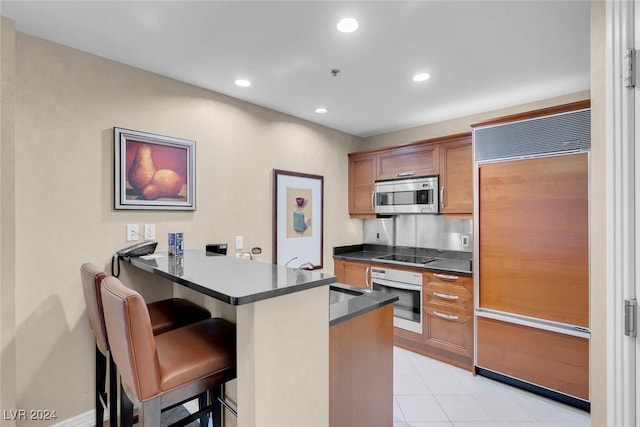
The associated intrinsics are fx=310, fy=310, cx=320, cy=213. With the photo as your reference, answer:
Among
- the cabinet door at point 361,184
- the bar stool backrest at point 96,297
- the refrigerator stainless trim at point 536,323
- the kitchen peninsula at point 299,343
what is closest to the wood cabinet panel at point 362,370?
the kitchen peninsula at point 299,343

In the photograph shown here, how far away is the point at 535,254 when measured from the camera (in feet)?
7.74

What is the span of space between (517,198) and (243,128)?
8.01ft

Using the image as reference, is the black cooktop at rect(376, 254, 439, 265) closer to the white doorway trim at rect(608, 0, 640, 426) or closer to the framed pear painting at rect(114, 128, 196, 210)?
the framed pear painting at rect(114, 128, 196, 210)

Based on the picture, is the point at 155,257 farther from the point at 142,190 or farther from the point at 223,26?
the point at 223,26

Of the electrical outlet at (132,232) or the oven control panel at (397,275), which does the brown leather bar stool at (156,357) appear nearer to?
the electrical outlet at (132,232)

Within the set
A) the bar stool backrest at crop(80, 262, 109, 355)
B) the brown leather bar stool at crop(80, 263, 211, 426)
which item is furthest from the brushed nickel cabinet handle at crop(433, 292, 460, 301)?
the bar stool backrest at crop(80, 262, 109, 355)

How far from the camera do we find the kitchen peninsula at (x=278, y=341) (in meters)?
1.14

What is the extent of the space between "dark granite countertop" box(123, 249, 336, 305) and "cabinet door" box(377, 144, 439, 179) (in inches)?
93.6

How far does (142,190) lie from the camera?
2.29 meters

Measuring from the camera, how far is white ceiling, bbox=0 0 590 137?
65.1 inches

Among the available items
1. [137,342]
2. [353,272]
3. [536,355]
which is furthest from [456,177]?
[137,342]

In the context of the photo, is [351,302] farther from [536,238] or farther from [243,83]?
[243,83]

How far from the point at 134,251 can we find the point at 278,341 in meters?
1.44

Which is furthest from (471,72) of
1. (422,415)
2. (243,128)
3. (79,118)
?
(79,118)
